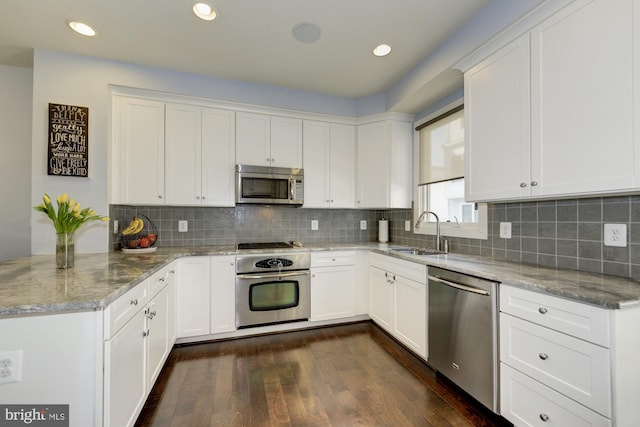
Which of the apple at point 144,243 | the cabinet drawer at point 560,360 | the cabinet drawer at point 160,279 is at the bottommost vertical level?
the cabinet drawer at point 560,360

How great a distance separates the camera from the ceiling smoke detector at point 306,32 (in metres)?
2.09

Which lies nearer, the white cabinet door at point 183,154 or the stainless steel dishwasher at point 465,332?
the stainless steel dishwasher at point 465,332

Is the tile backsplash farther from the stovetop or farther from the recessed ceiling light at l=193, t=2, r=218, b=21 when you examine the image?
the recessed ceiling light at l=193, t=2, r=218, b=21

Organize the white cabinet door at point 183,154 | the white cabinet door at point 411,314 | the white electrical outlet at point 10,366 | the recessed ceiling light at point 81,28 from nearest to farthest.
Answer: the white electrical outlet at point 10,366 → the recessed ceiling light at point 81,28 → the white cabinet door at point 411,314 → the white cabinet door at point 183,154

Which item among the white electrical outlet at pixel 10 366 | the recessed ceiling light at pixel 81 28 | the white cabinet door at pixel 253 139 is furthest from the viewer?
the white cabinet door at pixel 253 139

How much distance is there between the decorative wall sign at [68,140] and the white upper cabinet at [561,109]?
3303mm

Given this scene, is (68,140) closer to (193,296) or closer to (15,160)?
(15,160)

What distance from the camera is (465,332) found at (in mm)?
1805

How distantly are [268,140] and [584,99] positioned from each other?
259cm

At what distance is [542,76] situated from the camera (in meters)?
1.57

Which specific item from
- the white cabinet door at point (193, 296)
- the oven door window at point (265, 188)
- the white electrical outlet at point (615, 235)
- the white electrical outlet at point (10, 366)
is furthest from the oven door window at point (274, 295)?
the white electrical outlet at point (615, 235)

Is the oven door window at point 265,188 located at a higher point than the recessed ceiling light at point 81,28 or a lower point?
lower

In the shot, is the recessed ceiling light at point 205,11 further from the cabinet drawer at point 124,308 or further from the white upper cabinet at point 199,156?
the cabinet drawer at point 124,308

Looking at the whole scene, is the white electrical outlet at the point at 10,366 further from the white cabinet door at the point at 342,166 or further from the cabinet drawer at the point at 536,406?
the white cabinet door at the point at 342,166
